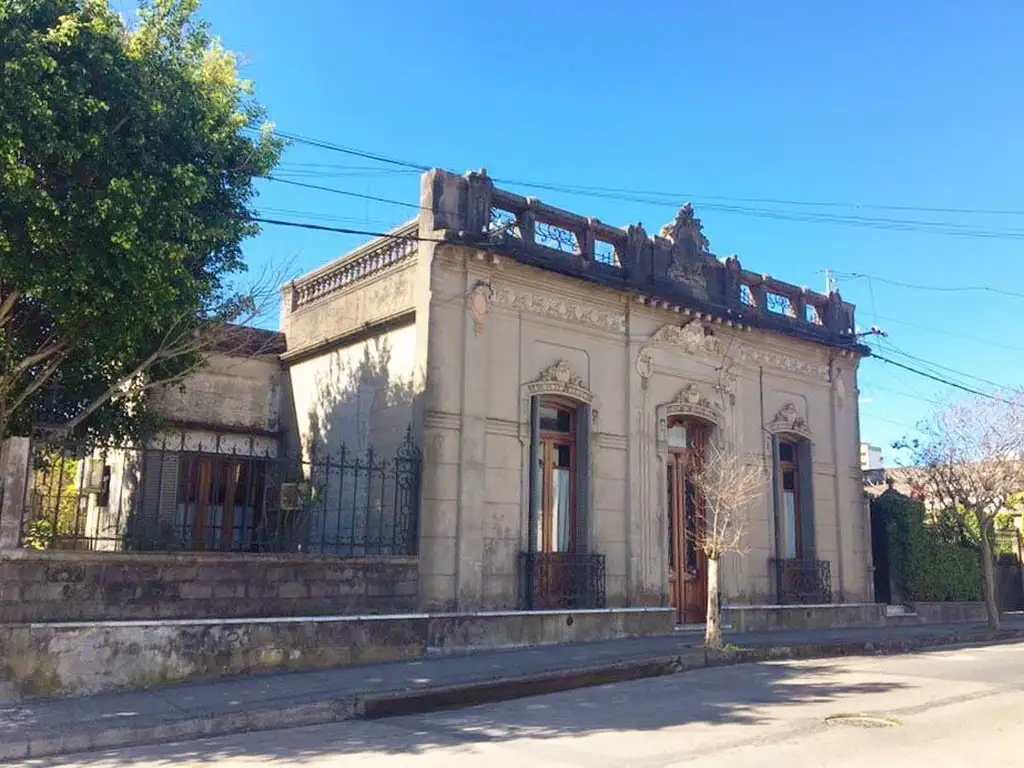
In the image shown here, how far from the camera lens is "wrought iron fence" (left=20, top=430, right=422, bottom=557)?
11.5 metres

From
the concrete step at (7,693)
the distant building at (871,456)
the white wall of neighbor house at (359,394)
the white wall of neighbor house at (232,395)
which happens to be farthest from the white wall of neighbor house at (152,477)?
the distant building at (871,456)

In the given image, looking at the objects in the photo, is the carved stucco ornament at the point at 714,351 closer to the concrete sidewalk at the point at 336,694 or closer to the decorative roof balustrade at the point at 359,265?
the decorative roof balustrade at the point at 359,265

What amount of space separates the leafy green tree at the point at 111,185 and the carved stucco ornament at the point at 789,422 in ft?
36.2

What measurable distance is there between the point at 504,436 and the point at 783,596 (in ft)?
23.8

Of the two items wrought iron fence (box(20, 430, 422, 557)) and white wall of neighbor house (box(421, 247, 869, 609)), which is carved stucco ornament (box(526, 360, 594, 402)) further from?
wrought iron fence (box(20, 430, 422, 557))

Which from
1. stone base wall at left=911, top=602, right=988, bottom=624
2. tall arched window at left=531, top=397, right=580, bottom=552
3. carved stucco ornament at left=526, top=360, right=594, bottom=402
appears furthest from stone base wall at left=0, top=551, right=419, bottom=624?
stone base wall at left=911, top=602, right=988, bottom=624

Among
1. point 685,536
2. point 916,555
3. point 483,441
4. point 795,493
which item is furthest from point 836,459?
point 483,441

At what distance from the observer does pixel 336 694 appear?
9.31 meters

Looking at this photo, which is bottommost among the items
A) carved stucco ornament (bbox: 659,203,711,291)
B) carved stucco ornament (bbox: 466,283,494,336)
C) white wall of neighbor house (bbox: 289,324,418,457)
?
white wall of neighbor house (bbox: 289,324,418,457)

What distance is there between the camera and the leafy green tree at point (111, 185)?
8.98m

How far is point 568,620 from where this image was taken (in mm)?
13477

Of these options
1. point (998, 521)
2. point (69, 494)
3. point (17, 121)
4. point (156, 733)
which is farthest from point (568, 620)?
point (998, 521)

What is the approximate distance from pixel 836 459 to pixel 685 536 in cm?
495

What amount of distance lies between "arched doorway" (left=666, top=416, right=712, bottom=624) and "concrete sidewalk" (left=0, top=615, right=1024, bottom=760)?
2.08 metres
